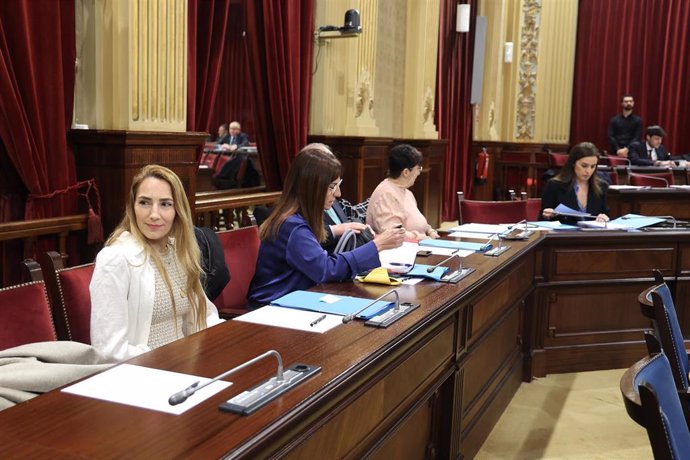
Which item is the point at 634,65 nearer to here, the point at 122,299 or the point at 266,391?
the point at 122,299

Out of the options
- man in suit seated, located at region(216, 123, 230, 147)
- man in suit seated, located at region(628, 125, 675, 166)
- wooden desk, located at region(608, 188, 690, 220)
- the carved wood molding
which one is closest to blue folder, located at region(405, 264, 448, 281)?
wooden desk, located at region(608, 188, 690, 220)

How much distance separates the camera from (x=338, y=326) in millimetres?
2229

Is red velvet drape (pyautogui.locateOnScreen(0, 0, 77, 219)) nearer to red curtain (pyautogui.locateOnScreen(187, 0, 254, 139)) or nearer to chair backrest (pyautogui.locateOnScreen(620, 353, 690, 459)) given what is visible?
red curtain (pyautogui.locateOnScreen(187, 0, 254, 139))

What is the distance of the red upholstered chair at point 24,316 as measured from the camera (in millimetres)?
2117

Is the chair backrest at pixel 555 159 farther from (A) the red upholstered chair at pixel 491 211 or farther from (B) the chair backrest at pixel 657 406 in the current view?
(B) the chair backrest at pixel 657 406

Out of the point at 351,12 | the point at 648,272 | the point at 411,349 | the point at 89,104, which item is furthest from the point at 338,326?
the point at 351,12

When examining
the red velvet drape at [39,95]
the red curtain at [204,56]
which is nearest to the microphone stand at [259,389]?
the red velvet drape at [39,95]

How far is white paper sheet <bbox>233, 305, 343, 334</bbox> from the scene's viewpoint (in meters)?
2.21

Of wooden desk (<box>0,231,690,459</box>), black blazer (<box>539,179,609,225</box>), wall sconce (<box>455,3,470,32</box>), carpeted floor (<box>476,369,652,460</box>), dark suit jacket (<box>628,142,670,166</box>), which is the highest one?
wall sconce (<box>455,3,470,32</box>)

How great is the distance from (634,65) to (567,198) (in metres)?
8.44

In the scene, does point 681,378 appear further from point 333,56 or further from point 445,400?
point 333,56

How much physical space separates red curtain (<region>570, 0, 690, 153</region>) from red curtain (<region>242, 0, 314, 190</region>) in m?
7.83

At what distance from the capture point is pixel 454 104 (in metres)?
10.4

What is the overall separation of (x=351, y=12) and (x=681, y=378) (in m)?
4.20
